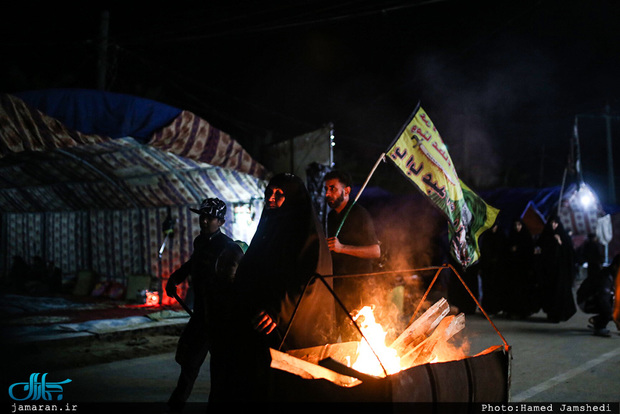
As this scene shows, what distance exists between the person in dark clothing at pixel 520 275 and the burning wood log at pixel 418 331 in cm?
851

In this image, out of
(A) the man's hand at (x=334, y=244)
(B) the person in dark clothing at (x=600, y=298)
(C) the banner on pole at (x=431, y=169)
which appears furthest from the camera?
(B) the person in dark clothing at (x=600, y=298)

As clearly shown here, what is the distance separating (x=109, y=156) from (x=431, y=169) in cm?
673

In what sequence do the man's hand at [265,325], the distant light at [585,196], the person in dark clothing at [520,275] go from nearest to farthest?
the man's hand at [265,325] → the person in dark clothing at [520,275] → the distant light at [585,196]

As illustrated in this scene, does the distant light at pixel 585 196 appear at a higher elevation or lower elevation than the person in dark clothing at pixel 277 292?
higher

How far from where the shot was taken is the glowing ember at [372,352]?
312 cm

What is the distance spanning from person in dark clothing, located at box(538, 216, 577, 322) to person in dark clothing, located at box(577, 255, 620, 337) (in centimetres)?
169

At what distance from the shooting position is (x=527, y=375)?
5594mm

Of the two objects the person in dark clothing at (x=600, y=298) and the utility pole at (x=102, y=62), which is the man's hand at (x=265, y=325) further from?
the utility pole at (x=102, y=62)

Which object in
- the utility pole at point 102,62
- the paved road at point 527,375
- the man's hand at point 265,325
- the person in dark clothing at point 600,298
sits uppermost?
the utility pole at point 102,62

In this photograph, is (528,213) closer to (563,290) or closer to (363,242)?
(563,290)

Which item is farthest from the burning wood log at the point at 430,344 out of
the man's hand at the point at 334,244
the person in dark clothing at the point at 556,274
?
the person in dark clothing at the point at 556,274

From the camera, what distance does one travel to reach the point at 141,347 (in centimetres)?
722

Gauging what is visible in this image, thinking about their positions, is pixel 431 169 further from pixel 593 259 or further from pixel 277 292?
pixel 593 259

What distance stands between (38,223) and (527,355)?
12.8 meters
